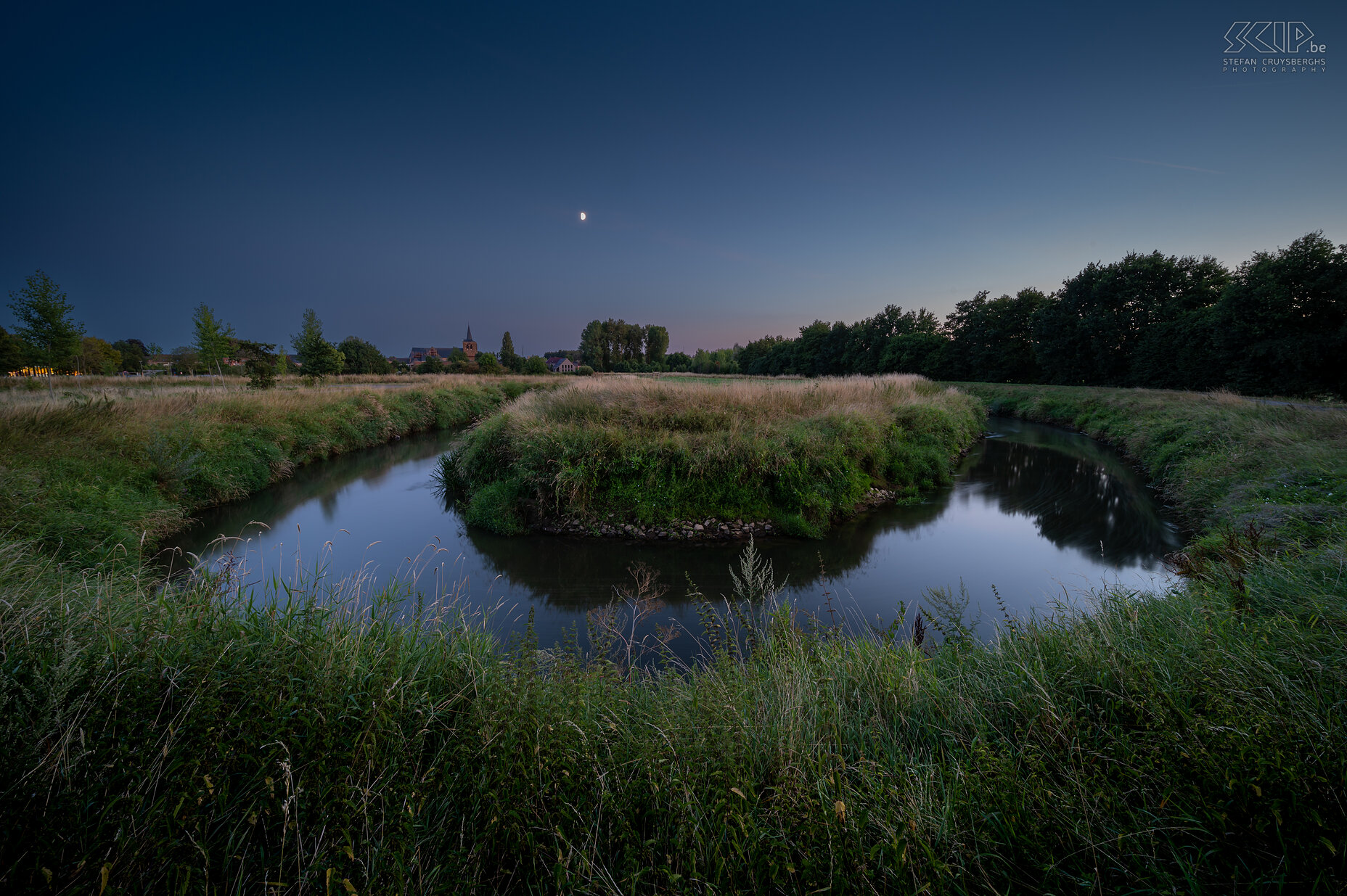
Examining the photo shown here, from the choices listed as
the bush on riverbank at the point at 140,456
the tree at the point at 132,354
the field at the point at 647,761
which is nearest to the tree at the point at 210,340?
the bush on riverbank at the point at 140,456

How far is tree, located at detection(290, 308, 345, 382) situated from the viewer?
27547 mm

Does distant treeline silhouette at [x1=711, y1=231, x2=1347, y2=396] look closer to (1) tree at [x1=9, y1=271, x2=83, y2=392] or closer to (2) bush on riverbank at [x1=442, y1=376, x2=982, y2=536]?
(2) bush on riverbank at [x1=442, y1=376, x2=982, y2=536]

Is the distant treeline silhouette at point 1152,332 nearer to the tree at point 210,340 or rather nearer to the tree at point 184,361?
the tree at point 210,340

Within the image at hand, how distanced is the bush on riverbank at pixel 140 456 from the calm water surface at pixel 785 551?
0.71 m

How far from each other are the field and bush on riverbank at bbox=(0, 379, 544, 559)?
1.49 meters

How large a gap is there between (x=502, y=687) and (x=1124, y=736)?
9.06 feet

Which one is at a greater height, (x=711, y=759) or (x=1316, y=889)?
(x=1316, y=889)

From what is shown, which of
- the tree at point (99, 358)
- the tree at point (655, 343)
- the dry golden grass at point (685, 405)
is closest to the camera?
the dry golden grass at point (685, 405)

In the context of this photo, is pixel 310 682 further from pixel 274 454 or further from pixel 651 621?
pixel 274 454

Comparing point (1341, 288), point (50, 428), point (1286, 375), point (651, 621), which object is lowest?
point (651, 621)

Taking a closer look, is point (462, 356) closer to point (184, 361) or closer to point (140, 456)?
point (184, 361)

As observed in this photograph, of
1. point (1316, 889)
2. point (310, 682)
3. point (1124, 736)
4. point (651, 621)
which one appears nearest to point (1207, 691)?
point (1124, 736)

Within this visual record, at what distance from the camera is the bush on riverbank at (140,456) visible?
5664 millimetres

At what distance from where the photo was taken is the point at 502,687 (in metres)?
2.34
